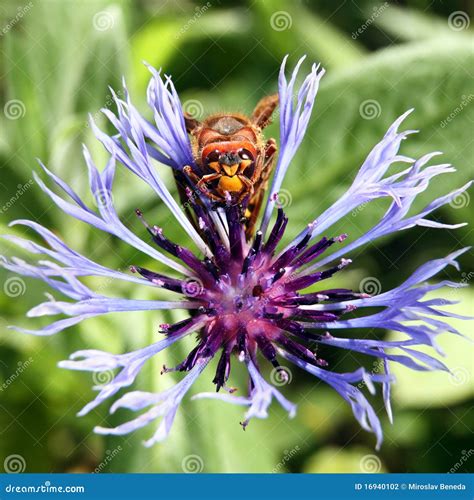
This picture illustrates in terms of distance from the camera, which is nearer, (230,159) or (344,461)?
(230,159)

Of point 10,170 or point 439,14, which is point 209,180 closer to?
point 10,170

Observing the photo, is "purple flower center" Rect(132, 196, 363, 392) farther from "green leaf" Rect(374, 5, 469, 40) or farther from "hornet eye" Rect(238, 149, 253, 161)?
"green leaf" Rect(374, 5, 469, 40)

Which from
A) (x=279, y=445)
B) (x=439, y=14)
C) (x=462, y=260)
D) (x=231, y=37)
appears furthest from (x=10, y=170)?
(x=439, y=14)

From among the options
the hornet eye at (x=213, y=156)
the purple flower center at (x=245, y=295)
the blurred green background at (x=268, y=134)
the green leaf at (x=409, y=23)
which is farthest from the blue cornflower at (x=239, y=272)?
the green leaf at (x=409, y=23)

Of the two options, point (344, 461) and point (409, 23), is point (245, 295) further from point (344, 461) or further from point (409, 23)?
point (409, 23)

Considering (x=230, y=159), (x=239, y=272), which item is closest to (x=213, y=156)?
(x=230, y=159)

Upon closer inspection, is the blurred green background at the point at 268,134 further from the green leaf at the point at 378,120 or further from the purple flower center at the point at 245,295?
the purple flower center at the point at 245,295
